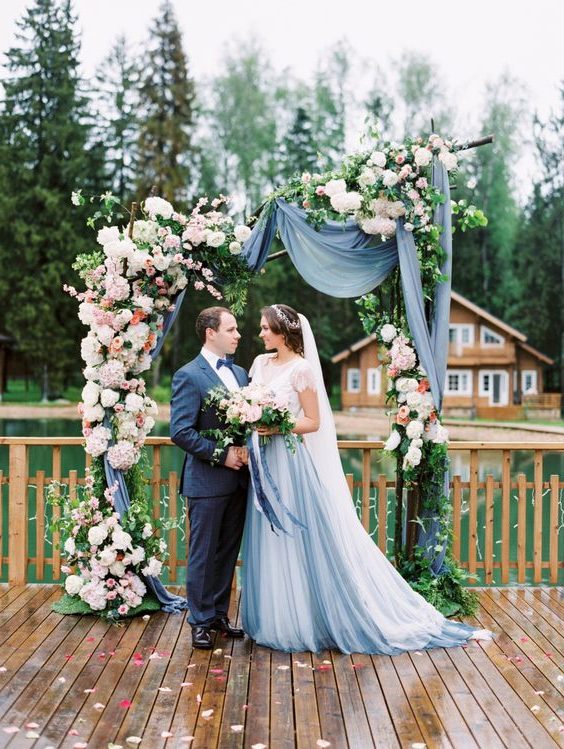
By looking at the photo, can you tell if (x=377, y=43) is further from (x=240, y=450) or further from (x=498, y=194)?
(x=240, y=450)

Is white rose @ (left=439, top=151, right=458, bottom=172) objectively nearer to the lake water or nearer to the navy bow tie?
the navy bow tie

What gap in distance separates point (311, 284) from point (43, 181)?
22.8 metres

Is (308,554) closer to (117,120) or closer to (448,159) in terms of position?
(448,159)

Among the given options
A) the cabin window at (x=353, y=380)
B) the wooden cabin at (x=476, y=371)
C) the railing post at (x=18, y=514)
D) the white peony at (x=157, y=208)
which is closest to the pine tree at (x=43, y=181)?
the wooden cabin at (x=476, y=371)

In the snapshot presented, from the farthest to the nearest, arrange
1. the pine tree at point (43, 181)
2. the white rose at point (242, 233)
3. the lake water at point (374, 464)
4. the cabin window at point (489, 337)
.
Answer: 1. the cabin window at point (489, 337)
2. the pine tree at point (43, 181)
3. the lake water at point (374, 464)
4. the white rose at point (242, 233)

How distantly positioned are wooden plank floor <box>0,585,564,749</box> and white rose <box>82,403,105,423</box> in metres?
1.11

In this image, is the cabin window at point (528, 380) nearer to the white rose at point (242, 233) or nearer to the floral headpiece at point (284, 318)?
the white rose at point (242, 233)

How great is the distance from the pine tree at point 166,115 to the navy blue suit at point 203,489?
20.5 m

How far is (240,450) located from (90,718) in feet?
4.61

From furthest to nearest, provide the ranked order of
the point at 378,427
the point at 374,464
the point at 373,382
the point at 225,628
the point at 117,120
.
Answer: the point at 373,382 → the point at 117,120 → the point at 378,427 → the point at 374,464 → the point at 225,628

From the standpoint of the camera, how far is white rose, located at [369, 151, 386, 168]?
15.3ft

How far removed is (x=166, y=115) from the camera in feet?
82.6

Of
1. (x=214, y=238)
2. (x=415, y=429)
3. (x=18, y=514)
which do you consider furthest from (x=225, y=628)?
(x=214, y=238)

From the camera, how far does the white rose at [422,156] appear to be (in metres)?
4.66
